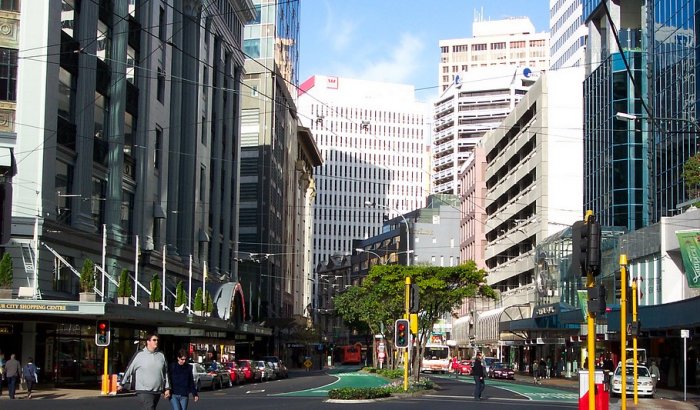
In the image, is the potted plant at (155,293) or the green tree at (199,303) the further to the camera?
the green tree at (199,303)

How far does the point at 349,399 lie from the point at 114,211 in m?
21.8

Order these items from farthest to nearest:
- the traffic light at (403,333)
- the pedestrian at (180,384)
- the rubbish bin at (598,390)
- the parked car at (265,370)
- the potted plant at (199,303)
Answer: the parked car at (265,370)
the potted plant at (199,303)
the traffic light at (403,333)
the rubbish bin at (598,390)
the pedestrian at (180,384)

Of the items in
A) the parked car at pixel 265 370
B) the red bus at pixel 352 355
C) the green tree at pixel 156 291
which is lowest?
the red bus at pixel 352 355

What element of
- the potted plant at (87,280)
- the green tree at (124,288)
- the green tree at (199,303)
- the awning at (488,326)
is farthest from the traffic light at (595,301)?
the awning at (488,326)

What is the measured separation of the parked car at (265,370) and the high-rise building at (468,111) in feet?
343

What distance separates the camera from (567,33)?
15200 centimetres

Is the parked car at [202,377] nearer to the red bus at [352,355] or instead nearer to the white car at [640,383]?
the white car at [640,383]

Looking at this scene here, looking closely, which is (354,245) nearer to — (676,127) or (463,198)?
(463,198)

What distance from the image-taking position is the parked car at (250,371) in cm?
6189

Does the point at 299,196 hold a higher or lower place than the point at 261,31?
lower

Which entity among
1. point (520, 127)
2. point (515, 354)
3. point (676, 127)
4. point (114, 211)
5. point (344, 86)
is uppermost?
point (344, 86)

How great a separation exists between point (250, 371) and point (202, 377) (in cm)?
1642

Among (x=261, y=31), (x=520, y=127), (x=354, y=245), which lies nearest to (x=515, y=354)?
(x=520, y=127)

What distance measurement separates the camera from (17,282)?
4162 centimetres
